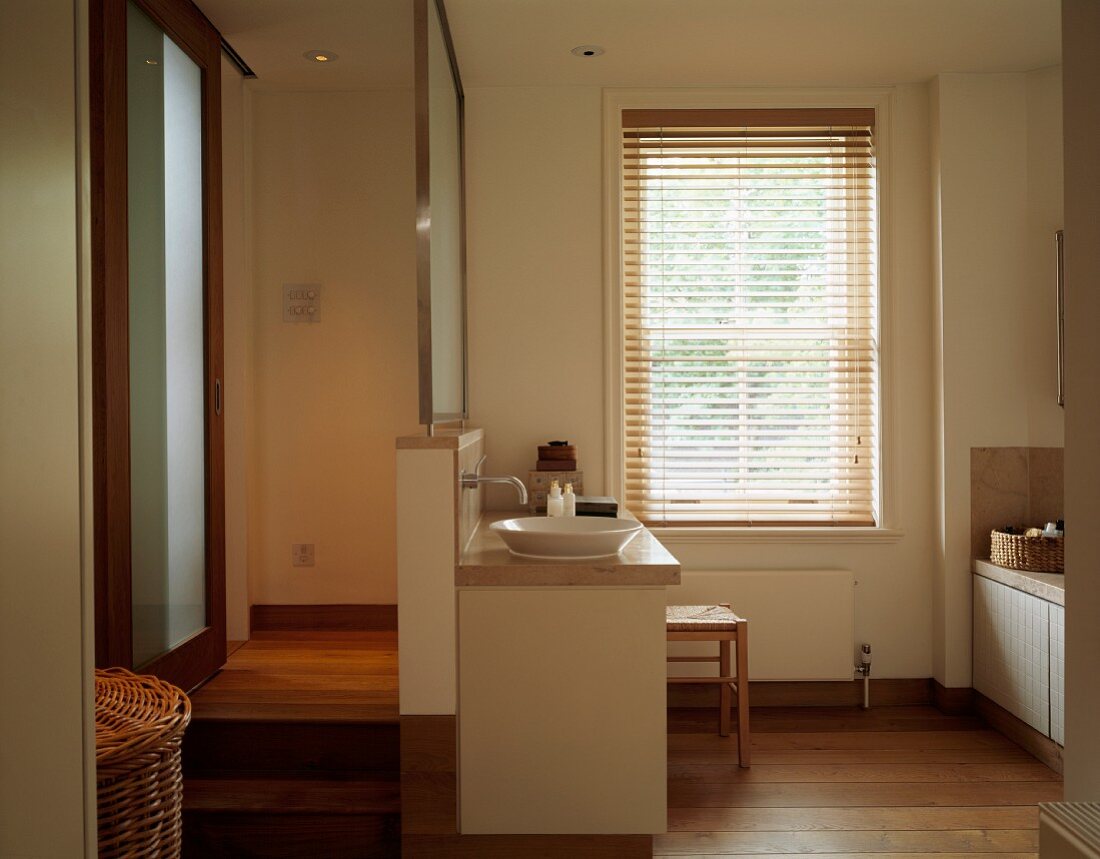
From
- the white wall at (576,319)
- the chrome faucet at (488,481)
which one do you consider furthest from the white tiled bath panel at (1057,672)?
the chrome faucet at (488,481)

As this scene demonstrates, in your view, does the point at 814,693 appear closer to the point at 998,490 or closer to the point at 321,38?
the point at 998,490

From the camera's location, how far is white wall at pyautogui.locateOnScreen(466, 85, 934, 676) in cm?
354

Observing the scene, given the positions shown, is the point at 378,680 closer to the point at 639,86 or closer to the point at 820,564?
the point at 820,564

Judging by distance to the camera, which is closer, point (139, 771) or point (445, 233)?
point (139, 771)

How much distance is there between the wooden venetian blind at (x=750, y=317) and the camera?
3594 mm

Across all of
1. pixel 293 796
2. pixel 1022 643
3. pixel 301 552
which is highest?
pixel 301 552

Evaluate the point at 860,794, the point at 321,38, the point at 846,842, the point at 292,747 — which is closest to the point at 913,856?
the point at 846,842

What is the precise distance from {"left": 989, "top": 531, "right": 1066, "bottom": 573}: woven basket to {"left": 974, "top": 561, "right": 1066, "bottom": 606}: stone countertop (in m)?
0.03

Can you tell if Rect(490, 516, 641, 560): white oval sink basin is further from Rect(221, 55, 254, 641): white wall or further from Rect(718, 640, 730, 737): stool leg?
Rect(221, 55, 254, 641): white wall

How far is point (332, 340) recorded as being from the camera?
3896 millimetres

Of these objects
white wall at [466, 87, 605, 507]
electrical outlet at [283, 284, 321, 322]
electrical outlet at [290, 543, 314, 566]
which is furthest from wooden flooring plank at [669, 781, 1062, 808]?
electrical outlet at [283, 284, 321, 322]

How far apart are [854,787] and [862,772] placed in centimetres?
13

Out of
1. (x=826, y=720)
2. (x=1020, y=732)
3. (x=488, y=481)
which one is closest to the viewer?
(x=488, y=481)

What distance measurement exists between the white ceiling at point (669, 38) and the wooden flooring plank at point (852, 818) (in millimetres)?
2599
